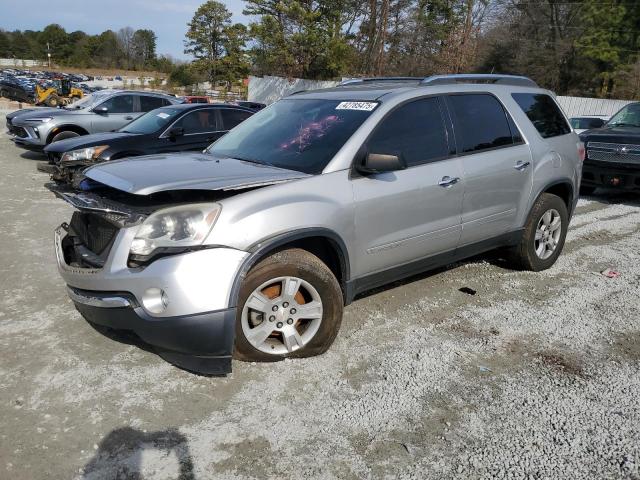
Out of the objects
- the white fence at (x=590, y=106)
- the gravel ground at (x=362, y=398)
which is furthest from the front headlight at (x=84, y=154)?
the white fence at (x=590, y=106)

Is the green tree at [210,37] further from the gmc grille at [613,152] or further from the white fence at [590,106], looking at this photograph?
the gmc grille at [613,152]

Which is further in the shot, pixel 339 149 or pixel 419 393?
pixel 339 149

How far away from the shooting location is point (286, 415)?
2.89 meters

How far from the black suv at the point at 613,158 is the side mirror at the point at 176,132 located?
6.88 metres

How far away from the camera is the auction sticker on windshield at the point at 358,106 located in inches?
150

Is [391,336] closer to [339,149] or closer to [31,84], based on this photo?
[339,149]

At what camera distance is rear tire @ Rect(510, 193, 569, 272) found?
5016mm

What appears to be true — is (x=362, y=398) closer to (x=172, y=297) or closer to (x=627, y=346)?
(x=172, y=297)

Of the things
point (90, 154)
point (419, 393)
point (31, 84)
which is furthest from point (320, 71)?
point (419, 393)

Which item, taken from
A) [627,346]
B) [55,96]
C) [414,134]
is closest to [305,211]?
[414,134]

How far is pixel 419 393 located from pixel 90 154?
6658mm

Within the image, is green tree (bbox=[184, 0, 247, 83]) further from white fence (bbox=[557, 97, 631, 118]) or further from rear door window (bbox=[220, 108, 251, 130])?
rear door window (bbox=[220, 108, 251, 130])

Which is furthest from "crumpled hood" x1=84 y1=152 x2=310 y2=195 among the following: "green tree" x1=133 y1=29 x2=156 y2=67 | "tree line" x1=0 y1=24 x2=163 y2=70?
"green tree" x1=133 y1=29 x2=156 y2=67

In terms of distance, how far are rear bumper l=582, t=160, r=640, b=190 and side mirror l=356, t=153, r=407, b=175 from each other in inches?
273
